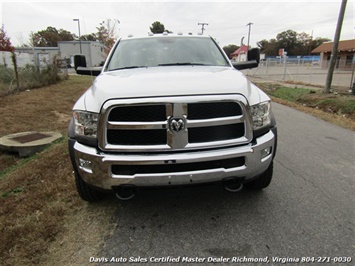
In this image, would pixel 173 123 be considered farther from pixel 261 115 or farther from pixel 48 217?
pixel 48 217

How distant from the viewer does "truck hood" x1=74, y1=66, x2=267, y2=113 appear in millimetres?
2377

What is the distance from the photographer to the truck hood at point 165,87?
238 centimetres

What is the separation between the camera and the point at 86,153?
7.94ft

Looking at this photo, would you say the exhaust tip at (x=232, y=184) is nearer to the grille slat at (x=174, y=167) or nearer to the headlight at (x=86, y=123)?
the grille slat at (x=174, y=167)

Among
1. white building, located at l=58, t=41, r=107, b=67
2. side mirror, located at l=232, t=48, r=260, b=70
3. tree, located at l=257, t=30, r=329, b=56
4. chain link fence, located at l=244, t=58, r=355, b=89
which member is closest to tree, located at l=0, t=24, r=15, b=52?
white building, located at l=58, t=41, r=107, b=67

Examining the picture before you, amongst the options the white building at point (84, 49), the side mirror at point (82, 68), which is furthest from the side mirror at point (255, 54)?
the white building at point (84, 49)

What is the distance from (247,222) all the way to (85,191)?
68.1 inches

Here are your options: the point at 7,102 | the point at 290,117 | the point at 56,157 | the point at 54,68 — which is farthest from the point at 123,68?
the point at 54,68

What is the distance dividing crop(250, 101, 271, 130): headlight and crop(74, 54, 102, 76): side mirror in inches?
95.8

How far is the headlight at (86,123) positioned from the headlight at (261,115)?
1451mm

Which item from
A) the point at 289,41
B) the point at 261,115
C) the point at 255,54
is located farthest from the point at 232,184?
the point at 289,41

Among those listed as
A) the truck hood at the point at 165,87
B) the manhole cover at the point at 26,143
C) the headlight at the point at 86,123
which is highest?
the truck hood at the point at 165,87

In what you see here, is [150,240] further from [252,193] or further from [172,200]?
[252,193]

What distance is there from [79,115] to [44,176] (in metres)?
1.94
